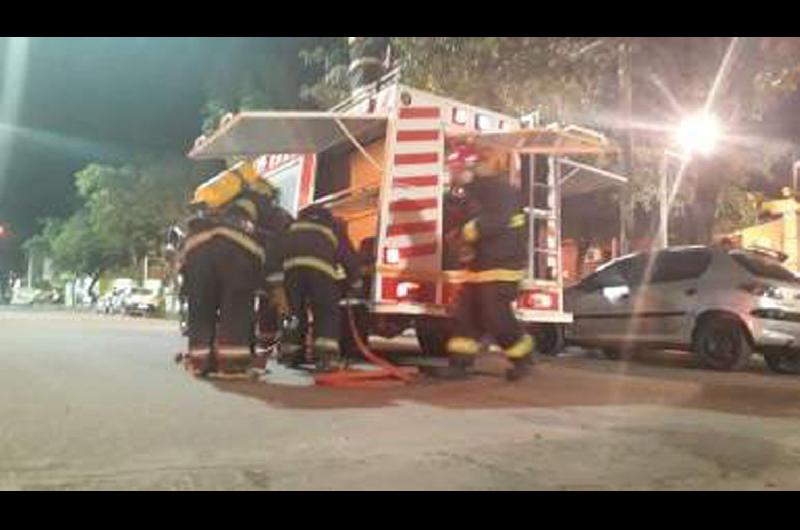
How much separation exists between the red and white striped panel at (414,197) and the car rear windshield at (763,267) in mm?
4415

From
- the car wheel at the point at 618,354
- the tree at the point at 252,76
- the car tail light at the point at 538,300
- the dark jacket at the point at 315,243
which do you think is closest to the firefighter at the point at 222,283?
the dark jacket at the point at 315,243

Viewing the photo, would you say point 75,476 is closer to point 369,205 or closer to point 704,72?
point 369,205

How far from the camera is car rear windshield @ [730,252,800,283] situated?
12547mm

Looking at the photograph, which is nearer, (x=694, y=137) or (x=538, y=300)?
(x=538, y=300)

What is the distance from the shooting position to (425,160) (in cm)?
1044

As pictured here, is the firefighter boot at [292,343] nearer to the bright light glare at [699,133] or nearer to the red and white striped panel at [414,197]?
the red and white striped panel at [414,197]

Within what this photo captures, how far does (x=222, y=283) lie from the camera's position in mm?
10039

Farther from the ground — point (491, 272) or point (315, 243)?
point (315, 243)

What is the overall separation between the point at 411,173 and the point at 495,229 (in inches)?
45.8

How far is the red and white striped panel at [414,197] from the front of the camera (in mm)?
10266

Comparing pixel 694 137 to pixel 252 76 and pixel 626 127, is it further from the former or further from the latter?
pixel 252 76

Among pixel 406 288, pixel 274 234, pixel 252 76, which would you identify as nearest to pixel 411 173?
pixel 406 288
